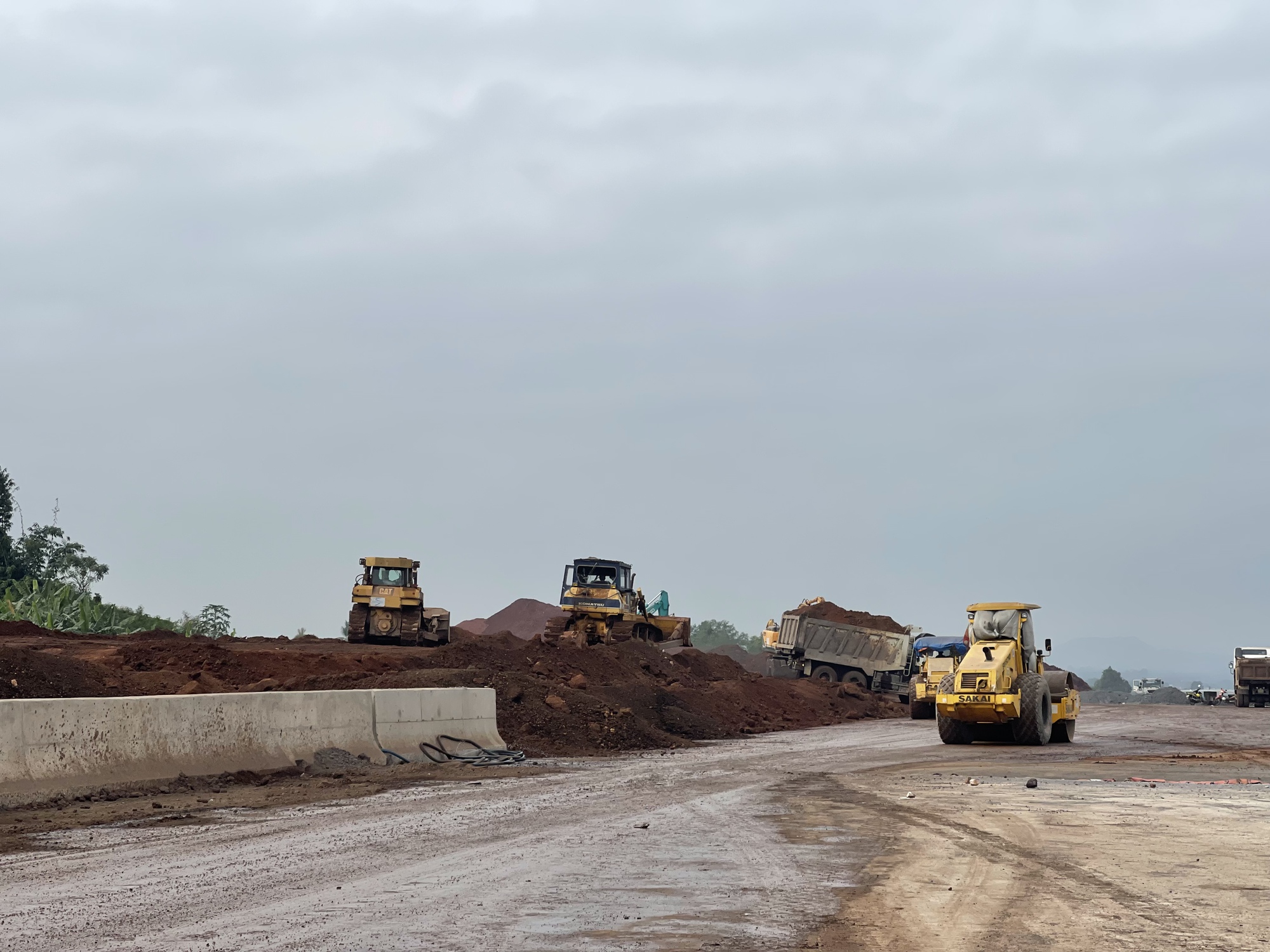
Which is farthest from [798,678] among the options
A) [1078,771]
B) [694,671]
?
[1078,771]

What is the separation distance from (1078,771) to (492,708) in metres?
8.69

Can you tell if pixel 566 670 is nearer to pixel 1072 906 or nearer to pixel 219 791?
pixel 219 791

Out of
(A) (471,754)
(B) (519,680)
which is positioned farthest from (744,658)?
(A) (471,754)

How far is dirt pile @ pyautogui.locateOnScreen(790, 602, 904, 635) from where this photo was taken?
53438 mm

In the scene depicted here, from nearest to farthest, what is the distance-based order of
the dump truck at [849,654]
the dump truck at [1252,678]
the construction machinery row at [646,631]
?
→ the construction machinery row at [646,631], the dump truck at [849,654], the dump truck at [1252,678]

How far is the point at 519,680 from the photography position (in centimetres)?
2331

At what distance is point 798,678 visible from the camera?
154 feet

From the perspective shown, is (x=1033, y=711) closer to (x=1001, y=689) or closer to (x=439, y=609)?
(x=1001, y=689)

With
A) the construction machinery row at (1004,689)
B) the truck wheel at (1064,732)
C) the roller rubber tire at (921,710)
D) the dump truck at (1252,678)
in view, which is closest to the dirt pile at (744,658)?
the dump truck at (1252,678)

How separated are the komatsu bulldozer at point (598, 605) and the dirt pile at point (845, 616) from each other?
29.2 ft

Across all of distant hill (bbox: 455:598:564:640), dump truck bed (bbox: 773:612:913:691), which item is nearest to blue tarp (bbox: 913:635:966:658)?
dump truck bed (bbox: 773:612:913:691)

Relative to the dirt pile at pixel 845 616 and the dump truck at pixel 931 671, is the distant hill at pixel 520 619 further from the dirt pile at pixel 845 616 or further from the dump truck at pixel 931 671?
the dump truck at pixel 931 671

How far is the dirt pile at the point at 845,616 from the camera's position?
53.4 m

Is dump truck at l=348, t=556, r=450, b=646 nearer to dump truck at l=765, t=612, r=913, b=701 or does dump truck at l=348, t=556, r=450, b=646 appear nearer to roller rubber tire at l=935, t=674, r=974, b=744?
dump truck at l=765, t=612, r=913, b=701
